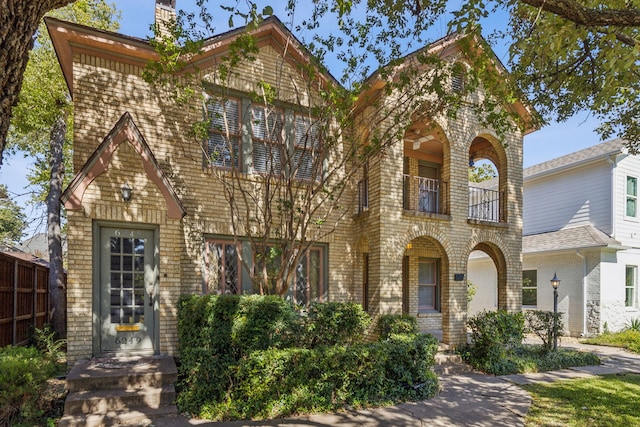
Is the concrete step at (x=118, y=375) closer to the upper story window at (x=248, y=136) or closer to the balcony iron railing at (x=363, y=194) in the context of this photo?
the upper story window at (x=248, y=136)

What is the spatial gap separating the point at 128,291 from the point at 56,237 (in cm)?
650

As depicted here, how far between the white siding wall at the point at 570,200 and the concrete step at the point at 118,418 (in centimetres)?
1648

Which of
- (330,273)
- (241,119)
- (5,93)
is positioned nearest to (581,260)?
(330,273)

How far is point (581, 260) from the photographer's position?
564 inches

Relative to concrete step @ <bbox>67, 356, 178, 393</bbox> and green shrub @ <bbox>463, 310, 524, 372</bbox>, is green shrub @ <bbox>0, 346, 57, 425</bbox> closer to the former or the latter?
concrete step @ <bbox>67, 356, 178, 393</bbox>

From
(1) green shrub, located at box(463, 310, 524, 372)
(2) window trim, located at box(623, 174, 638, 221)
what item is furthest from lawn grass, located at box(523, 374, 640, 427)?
(2) window trim, located at box(623, 174, 638, 221)

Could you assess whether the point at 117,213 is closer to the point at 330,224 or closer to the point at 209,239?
the point at 209,239

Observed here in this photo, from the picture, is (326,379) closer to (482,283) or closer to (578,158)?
(482,283)

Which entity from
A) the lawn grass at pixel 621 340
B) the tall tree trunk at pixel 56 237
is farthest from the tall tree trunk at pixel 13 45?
the lawn grass at pixel 621 340

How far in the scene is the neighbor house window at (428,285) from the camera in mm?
13234

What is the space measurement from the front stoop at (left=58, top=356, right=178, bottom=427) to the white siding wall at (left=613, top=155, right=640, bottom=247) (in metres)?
16.3

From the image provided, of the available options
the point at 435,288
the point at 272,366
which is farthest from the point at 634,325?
the point at 272,366

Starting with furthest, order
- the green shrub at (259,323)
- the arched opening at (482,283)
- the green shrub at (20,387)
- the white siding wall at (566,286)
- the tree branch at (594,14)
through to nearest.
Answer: the arched opening at (482,283) < the white siding wall at (566,286) < the green shrub at (259,323) < the green shrub at (20,387) < the tree branch at (594,14)

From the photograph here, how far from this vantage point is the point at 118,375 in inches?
235
